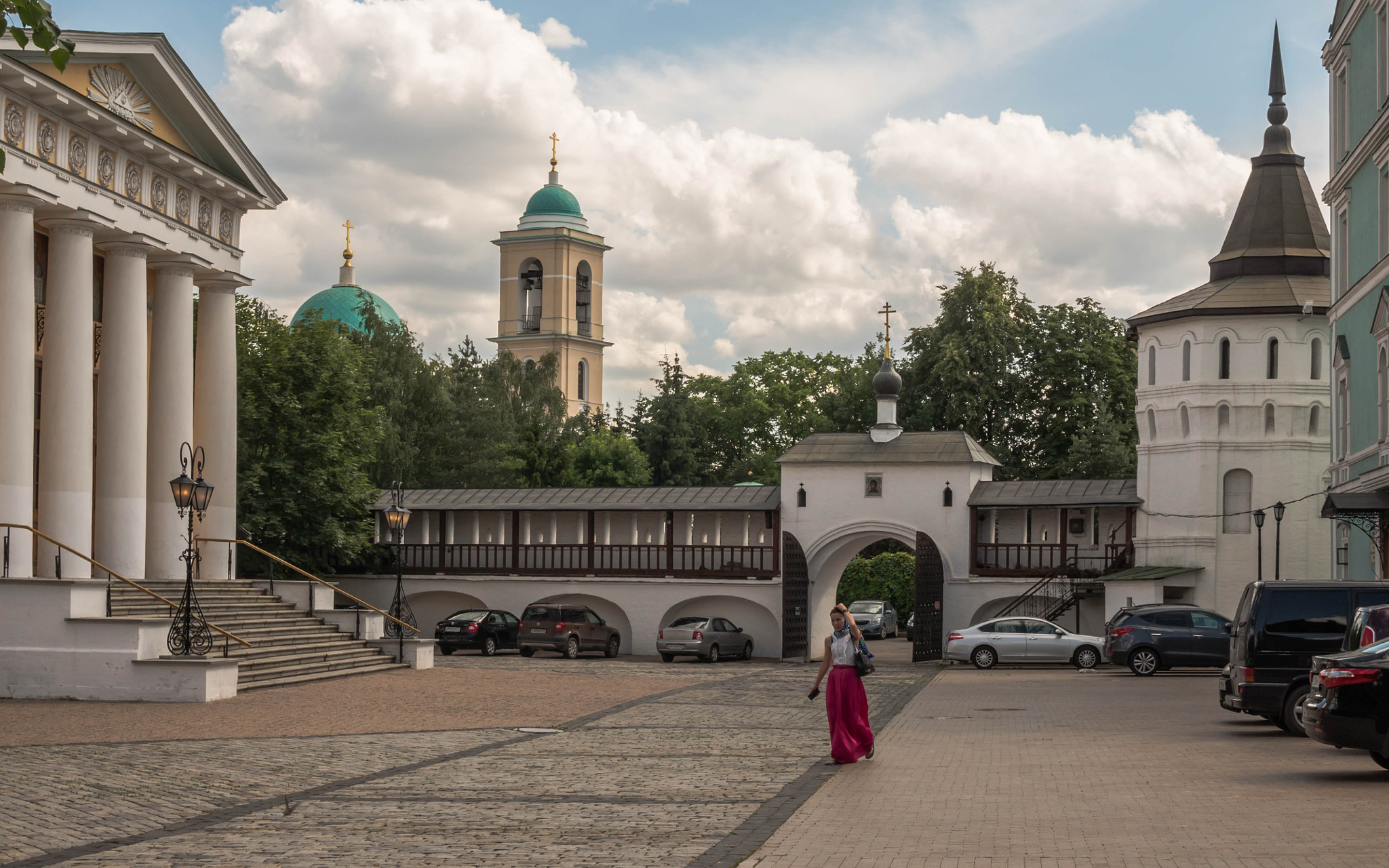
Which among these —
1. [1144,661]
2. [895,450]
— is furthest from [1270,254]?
[1144,661]

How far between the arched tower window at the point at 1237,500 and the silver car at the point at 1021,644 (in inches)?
284

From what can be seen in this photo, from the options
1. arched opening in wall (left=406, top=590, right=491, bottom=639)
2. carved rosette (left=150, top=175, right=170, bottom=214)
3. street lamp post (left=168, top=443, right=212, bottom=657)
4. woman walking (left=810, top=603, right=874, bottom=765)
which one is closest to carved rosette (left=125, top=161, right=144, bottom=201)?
carved rosette (left=150, top=175, right=170, bottom=214)

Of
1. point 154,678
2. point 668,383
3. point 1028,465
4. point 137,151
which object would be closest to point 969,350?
point 1028,465

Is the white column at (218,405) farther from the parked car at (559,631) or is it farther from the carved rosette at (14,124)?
the parked car at (559,631)

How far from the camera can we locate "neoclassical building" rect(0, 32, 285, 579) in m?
22.8

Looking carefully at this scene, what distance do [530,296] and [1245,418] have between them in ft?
157

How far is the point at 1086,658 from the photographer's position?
107ft

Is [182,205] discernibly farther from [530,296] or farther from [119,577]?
[530,296]

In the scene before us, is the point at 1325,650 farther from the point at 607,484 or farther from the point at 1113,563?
the point at 607,484

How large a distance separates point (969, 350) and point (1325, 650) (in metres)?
40.6

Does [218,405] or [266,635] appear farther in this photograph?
[218,405]

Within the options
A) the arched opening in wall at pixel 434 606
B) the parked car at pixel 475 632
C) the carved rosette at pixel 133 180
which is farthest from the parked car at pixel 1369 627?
the arched opening in wall at pixel 434 606

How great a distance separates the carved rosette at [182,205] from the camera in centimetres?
2745

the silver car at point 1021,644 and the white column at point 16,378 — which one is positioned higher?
the white column at point 16,378
